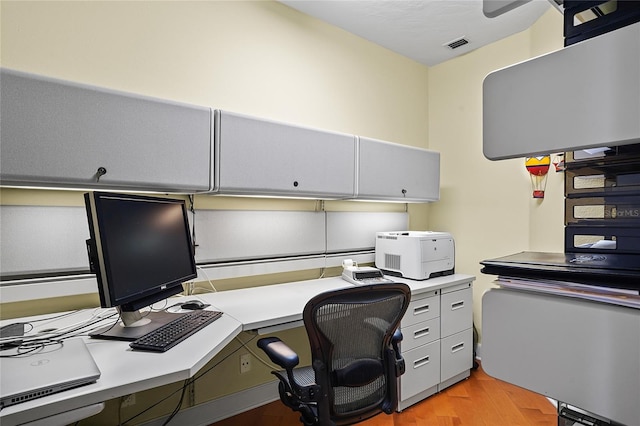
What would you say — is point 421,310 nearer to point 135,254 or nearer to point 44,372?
point 135,254

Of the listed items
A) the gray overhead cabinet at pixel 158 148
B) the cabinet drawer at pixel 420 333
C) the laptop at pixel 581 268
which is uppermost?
the gray overhead cabinet at pixel 158 148

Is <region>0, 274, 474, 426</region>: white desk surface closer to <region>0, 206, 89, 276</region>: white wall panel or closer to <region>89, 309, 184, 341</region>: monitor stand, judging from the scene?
<region>89, 309, 184, 341</region>: monitor stand

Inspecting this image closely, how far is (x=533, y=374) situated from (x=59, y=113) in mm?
1947

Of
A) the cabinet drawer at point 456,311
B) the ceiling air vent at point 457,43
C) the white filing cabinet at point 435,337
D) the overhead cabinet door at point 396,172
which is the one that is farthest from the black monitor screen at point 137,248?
the ceiling air vent at point 457,43

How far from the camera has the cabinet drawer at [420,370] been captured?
245 cm

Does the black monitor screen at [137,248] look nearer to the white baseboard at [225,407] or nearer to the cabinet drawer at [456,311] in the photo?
the white baseboard at [225,407]

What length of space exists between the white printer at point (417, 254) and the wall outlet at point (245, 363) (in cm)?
130

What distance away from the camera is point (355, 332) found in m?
1.65

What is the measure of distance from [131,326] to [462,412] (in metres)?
2.19

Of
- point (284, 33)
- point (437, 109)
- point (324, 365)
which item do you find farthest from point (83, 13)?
point (437, 109)

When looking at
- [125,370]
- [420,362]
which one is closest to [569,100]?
[125,370]

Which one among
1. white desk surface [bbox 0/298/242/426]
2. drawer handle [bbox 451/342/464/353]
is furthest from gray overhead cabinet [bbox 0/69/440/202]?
drawer handle [bbox 451/342/464/353]

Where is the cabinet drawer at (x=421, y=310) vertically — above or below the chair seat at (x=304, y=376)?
above

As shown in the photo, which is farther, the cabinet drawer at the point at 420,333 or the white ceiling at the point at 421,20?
the white ceiling at the point at 421,20
